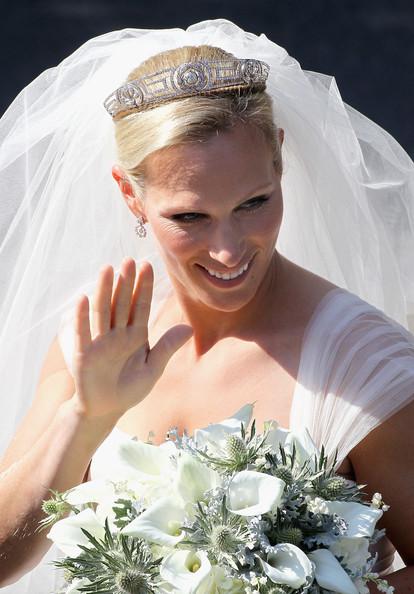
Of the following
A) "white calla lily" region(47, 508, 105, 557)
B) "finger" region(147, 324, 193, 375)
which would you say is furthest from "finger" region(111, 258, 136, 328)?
"white calla lily" region(47, 508, 105, 557)

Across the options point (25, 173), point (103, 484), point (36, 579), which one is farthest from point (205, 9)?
point (103, 484)

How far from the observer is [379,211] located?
131 inches

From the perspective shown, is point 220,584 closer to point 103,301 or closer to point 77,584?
point 77,584

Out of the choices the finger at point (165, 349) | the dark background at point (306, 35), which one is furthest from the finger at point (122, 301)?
the dark background at point (306, 35)

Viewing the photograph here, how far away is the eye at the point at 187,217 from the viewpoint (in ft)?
8.77

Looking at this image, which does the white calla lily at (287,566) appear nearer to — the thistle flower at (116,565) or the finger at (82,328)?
the thistle flower at (116,565)

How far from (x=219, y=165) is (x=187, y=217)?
0.49 ft

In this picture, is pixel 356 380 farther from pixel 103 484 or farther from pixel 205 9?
pixel 205 9

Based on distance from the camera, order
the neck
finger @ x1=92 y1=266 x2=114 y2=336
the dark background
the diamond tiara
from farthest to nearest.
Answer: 1. the dark background
2. the neck
3. the diamond tiara
4. finger @ x1=92 y1=266 x2=114 y2=336

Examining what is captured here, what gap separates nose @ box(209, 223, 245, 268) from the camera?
259cm

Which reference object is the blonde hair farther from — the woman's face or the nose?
the nose

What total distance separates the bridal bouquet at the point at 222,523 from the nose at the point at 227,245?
542 mm

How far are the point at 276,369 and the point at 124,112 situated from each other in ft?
2.42

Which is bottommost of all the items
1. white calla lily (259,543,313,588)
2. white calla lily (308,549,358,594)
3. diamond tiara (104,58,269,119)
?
white calla lily (308,549,358,594)
